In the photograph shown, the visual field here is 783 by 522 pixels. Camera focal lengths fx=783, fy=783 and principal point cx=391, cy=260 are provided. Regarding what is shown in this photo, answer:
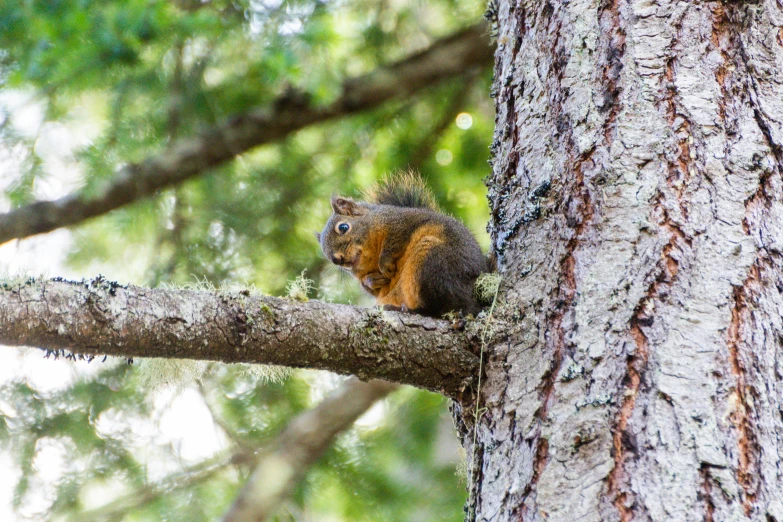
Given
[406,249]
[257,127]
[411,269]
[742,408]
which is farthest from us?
[257,127]

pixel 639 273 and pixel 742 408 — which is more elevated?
pixel 639 273

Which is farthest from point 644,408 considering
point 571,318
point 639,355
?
point 571,318

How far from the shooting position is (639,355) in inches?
49.8

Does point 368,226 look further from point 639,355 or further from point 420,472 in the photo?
point 639,355

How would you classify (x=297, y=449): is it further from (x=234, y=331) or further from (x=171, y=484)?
(x=234, y=331)

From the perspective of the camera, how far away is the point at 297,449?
263cm

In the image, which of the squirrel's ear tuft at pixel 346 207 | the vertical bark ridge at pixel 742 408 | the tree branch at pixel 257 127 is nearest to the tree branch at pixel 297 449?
the squirrel's ear tuft at pixel 346 207

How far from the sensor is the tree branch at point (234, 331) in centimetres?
127

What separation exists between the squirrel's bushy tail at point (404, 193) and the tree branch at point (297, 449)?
62 centimetres

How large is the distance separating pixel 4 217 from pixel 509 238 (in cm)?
186

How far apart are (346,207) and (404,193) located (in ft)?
0.73

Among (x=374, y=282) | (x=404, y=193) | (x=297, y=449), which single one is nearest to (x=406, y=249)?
→ (x=374, y=282)

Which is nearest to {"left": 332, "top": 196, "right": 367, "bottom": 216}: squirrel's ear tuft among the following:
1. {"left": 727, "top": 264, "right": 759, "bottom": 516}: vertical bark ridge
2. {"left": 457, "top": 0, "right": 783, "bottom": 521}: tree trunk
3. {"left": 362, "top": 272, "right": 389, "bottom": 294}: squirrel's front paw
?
{"left": 362, "top": 272, "right": 389, "bottom": 294}: squirrel's front paw

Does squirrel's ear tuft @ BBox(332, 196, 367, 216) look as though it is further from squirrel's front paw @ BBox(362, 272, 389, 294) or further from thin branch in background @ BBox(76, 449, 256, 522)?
thin branch in background @ BBox(76, 449, 256, 522)
